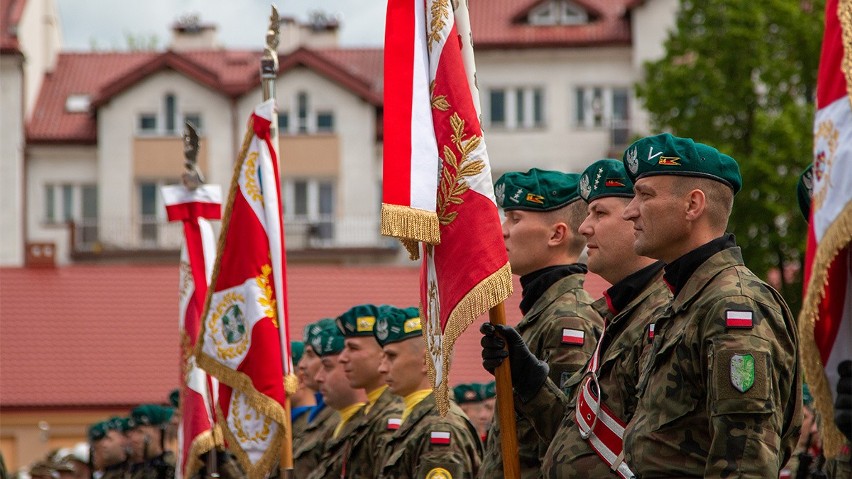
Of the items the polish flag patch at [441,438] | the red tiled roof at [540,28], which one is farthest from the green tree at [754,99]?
the polish flag patch at [441,438]

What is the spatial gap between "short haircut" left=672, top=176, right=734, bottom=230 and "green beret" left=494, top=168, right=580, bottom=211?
1843 millimetres

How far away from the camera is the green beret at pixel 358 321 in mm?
10562

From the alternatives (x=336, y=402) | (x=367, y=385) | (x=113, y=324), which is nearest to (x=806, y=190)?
(x=367, y=385)

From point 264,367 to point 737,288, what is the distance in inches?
214

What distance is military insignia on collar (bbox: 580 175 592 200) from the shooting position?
6969mm

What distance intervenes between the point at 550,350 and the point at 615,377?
0.99m

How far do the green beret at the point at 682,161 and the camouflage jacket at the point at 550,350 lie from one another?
54.4 inches

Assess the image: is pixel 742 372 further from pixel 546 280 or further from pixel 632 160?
pixel 546 280

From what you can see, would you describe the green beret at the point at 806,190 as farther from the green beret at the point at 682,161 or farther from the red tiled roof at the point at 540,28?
the red tiled roof at the point at 540,28

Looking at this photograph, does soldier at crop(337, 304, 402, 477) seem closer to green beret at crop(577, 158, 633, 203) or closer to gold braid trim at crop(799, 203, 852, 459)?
green beret at crop(577, 158, 633, 203)

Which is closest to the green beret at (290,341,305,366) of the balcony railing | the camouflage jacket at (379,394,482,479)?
the camouflage jacket at (379,394,482,479)

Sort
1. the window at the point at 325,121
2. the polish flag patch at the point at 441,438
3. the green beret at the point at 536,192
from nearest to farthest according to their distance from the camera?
the green beret at the point at 536,192 < the polish flag patch at the point at 441,438 < the window at the point at 325,121

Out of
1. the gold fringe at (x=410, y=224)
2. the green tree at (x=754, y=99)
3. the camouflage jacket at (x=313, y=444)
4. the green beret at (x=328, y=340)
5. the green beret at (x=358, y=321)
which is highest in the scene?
the green tree at (x=754, y=99)

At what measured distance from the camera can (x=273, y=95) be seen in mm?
10648
